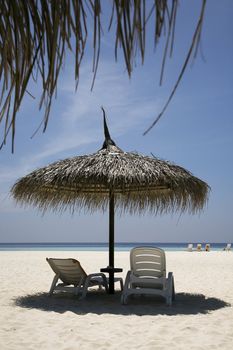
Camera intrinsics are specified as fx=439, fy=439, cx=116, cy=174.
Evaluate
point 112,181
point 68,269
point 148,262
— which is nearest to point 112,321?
point 148,262

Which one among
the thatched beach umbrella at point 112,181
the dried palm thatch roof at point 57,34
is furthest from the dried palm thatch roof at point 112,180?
the dried palm thatch roof at point 57,34

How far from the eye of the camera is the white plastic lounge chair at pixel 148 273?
5602 millimetres

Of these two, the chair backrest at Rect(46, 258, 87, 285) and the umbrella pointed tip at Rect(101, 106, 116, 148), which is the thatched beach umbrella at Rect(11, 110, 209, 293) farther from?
the chair backrest at Rect(46, 258, 87, 285)

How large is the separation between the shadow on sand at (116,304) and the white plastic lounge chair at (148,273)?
21 cm

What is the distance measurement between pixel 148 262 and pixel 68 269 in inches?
42.8

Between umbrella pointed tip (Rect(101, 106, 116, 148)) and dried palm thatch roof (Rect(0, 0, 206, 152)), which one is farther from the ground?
umbrella pointed tip (Rect(101, 106, 116, 148))

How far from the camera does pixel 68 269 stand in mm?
5938

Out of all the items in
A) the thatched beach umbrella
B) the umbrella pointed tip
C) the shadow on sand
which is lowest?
the shadow on sand

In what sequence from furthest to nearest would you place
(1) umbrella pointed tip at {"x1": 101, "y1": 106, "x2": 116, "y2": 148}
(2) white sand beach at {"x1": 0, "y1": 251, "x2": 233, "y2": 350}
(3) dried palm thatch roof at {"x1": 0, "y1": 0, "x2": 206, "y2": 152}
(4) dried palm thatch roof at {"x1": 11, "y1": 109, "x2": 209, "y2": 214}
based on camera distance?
(1) umbrella pointed tip at {"x1": 101, "y1": 106, "x2": 116, "y2": 148}, (4) dried palm thatch roof at {"x1": 11, "y1": 109, "x2": 209, "y2": 214}, (2) white sand beach at {"x1": 0, "y1": 251, "x2": 233, "y2": 350}, (3) dried palm thatch roof at {"x1": 0, "y1": 0, "x2": 206, "y2": 152}

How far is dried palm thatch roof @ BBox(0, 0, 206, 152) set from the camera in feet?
3.70

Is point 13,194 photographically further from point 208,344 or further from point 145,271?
point 208,344

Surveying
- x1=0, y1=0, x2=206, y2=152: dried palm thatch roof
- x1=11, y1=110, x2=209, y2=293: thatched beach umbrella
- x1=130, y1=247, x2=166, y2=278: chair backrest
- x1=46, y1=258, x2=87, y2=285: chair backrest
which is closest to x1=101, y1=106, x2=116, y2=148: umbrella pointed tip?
x1=11, y1=110, x2=209, y2=293: thatched beach umbrella

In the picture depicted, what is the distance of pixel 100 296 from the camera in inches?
255

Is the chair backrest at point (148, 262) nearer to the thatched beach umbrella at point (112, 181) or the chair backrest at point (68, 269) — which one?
the thatched beach umbrella at point (112, 181)
